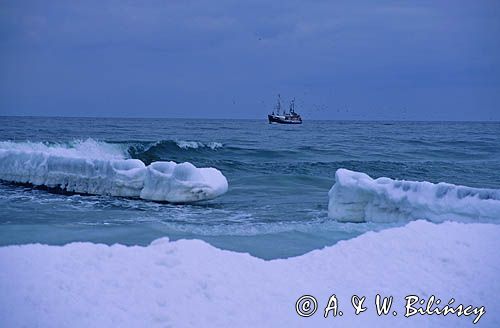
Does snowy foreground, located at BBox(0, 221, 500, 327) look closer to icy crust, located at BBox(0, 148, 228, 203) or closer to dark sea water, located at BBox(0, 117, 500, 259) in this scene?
dark sea water, located at BBox(0, 117, 500, 259)

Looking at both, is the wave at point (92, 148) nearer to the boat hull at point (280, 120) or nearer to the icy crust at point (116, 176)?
the icy crust at point (116, 176)

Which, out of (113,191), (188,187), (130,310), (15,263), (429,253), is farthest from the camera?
(113,191)

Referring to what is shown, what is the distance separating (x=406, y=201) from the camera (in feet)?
31.8

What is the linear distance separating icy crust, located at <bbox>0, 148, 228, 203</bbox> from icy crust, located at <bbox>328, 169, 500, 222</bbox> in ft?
13.9

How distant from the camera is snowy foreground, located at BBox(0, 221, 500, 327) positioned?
15.4 ft

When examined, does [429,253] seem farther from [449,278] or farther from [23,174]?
[23,174]

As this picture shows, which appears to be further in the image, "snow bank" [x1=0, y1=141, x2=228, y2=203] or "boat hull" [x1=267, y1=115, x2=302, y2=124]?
"boat hull" [x1=267, y1=115, x2=302, y2=124]

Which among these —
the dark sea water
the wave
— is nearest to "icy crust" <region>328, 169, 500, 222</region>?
the dark sea water

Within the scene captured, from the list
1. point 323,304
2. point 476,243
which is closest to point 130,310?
point 323,304

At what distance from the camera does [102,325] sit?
176 inches

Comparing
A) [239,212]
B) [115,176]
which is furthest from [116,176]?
[239,212]

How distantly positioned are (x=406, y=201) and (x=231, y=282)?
5.28 meters

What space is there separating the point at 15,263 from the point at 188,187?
8.27 m

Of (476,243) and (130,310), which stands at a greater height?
(476,243)
